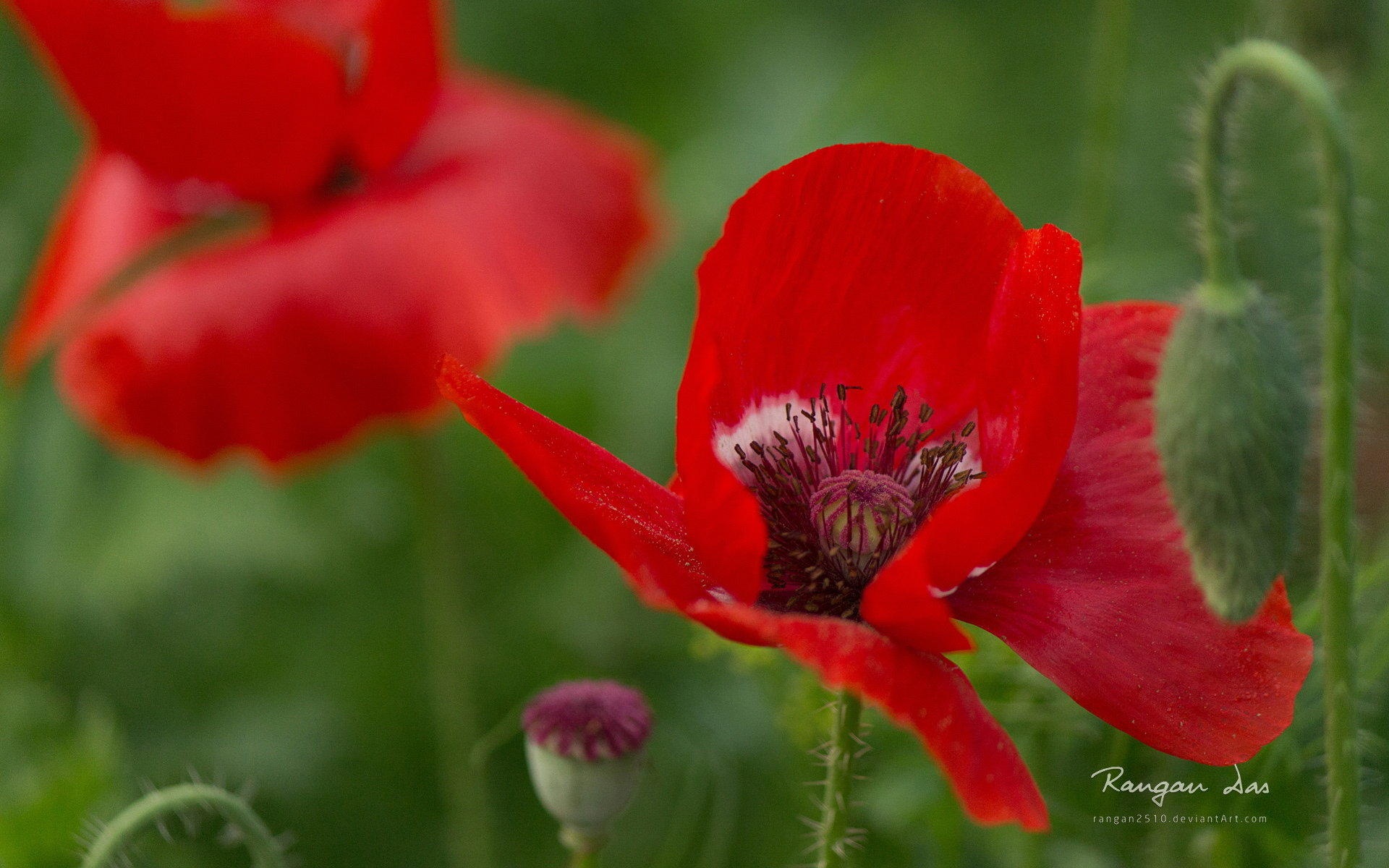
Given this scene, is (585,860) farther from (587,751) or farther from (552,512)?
(552,512)

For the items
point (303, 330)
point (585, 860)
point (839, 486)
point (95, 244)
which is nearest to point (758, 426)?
point (839, 486)

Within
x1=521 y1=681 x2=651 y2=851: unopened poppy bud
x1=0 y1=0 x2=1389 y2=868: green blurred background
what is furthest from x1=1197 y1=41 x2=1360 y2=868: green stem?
x1=0 y1=0 x2=1389 y2=868: green blurred background

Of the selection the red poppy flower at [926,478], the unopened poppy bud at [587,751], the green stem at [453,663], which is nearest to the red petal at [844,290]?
the red poppy flower at [926,478]

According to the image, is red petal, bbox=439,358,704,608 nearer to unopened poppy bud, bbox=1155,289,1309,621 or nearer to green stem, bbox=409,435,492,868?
unopened poppy bud, bbox=1155,289,1309,621

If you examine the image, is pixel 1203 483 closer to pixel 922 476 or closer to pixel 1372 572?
pixel 922 476

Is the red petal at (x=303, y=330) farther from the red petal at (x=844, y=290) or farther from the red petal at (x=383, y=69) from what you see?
the red petal at (x=844, y=290)

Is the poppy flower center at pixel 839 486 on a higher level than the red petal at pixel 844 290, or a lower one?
lower

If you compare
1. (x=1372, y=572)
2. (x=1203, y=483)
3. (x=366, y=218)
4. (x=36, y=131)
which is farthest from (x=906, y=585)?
(x=36, y=131)
